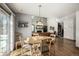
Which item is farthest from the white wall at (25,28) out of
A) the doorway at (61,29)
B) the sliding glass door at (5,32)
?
the doorway at (61,29)

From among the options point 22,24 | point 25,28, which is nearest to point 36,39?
point 25,28

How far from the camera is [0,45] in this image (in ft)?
7.55

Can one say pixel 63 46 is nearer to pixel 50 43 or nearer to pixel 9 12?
pixel 50 43

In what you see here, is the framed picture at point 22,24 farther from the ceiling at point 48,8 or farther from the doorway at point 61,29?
the doorway at point 61,29

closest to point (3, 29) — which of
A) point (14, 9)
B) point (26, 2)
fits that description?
point (14, 9)

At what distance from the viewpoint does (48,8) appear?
8.01 feet

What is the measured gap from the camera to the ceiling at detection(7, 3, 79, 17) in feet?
7.29

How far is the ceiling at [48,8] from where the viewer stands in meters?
2.22

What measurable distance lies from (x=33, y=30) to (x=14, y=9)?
2.42 ft

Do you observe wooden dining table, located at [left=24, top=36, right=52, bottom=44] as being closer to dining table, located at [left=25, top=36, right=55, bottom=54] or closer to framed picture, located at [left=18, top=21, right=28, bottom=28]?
dining table, located at [left=25, top=36, right=55, bottom=54]

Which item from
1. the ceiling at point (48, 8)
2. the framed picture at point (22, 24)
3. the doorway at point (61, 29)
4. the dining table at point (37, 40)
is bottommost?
the dining table at point (37, 40)

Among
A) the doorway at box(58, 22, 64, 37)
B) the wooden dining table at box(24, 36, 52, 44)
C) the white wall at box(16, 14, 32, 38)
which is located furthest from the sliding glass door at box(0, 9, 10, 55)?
the doorway at box(58, 22, 64, 37)

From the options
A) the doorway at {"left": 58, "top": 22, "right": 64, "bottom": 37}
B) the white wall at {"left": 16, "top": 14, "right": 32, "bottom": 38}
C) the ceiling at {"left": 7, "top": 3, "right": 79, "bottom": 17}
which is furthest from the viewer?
the doorway at {"left": 58, "top": 22, "right": 64, "bottom": 37}

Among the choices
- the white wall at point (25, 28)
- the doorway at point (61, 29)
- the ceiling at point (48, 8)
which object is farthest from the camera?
the doorway at point (61, 29)
